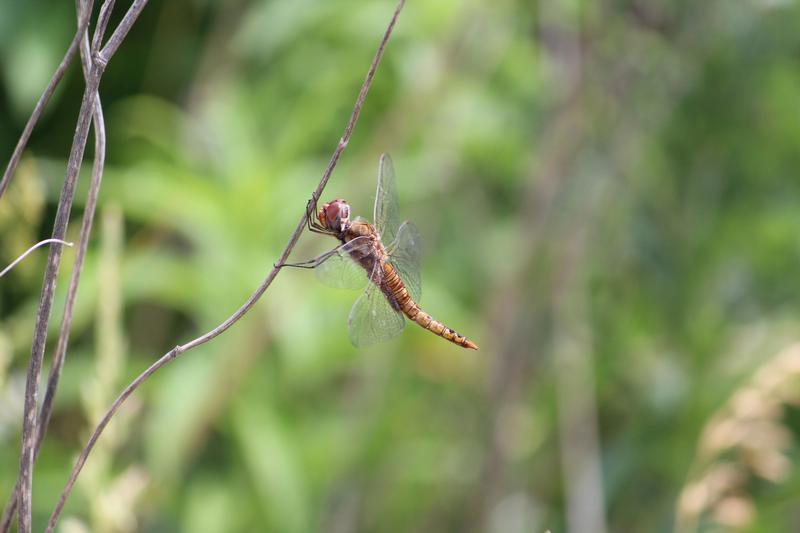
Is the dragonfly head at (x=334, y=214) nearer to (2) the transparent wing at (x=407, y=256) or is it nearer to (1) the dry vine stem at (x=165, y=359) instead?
(2) the transparent wing at (x=407, y=256)

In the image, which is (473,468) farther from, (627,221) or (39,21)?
(39,21)

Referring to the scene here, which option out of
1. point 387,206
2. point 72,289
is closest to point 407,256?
point 387,206

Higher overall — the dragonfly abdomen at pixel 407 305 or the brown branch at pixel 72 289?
the dragonfly abdomen at pixel 407 305

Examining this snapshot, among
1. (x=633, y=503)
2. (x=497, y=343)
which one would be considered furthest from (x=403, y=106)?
(x=633, y=503)

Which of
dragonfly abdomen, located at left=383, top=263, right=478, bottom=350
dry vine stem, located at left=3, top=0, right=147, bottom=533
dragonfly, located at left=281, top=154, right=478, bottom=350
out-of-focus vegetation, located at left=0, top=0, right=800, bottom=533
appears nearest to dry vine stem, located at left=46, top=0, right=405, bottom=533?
dry vine stem, located at left=3, top=0, right=147, bottom=533

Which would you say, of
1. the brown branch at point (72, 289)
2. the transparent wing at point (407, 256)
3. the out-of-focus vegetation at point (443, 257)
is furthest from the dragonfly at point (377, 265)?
the out-of-focus vegetation at point (443, 257)

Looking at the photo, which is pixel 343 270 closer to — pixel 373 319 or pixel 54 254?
pixel 373 319

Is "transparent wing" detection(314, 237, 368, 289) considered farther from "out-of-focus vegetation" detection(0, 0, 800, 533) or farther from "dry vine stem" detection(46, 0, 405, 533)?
"out-of-focus vegetation" detection(0, 0, 800, 533)
